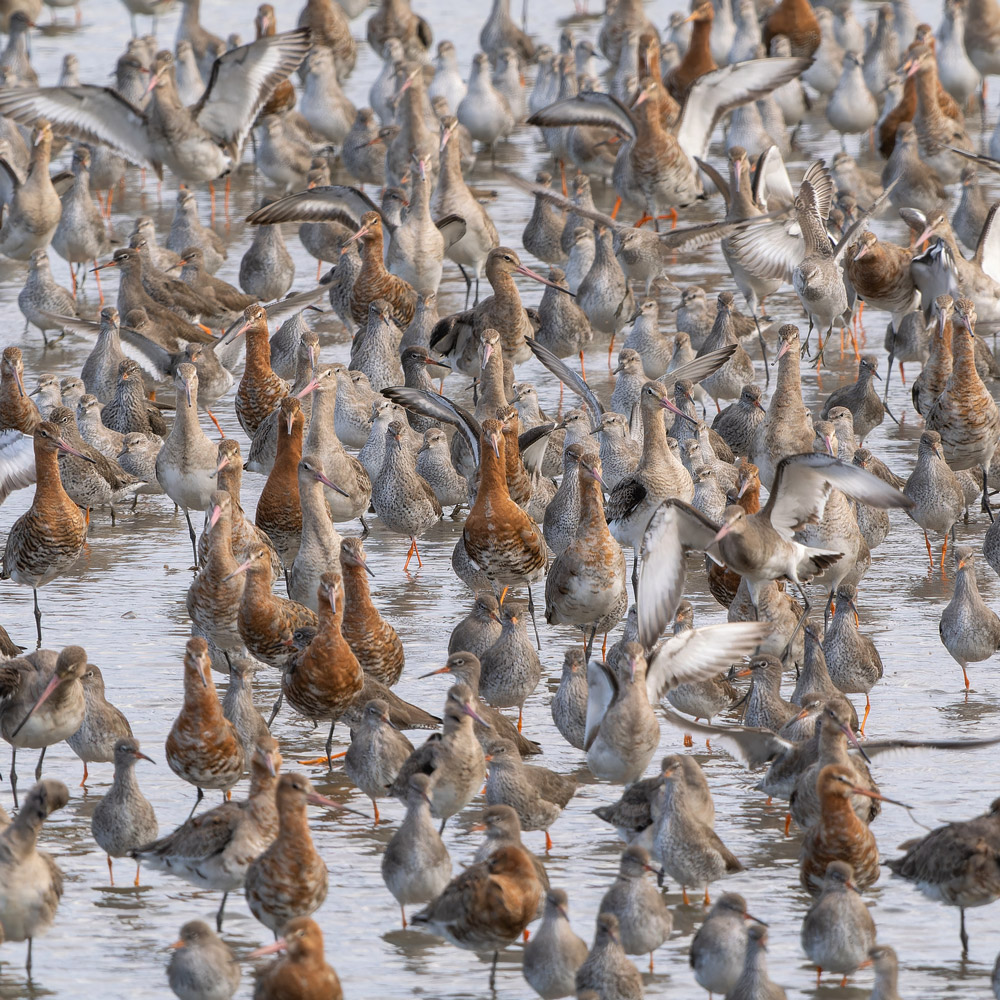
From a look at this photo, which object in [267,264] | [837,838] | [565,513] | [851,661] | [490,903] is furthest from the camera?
[267,264]

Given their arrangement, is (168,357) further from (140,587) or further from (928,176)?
(928,176)

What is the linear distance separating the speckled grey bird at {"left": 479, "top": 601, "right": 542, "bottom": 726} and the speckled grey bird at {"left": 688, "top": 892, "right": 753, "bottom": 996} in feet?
8.52

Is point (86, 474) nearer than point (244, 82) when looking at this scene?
Yes

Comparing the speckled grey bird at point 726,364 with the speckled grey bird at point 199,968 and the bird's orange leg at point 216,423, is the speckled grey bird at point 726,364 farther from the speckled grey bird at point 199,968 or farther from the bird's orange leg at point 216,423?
the speckled grey bird at point 199,968

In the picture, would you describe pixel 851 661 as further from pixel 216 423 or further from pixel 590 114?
pixel 590 114

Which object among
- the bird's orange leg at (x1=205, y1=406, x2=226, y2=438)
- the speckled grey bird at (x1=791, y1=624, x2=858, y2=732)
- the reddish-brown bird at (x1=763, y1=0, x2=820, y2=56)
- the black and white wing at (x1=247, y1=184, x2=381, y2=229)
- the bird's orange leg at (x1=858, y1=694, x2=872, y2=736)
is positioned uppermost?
the reddish-brown bird at (x1=763, y1=0, x2=820, y2=56)

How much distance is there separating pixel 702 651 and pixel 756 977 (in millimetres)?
2542

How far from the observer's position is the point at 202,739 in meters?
8.34

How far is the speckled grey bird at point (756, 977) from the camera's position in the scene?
21.8 feet

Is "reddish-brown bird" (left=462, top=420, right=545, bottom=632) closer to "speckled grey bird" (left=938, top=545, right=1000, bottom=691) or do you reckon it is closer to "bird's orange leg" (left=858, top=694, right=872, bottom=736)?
"bird's orange leg" (left=858, top=694, right=872, bottom=736)

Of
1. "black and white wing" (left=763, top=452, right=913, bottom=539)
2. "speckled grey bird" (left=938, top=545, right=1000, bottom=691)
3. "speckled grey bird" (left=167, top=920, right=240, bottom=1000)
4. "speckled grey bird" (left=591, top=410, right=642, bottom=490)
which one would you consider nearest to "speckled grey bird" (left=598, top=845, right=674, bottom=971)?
"speckled grey bird" (left=167, top=920, right=240, bottom=1000)

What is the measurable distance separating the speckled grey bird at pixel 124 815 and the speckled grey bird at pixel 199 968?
1.21 meters

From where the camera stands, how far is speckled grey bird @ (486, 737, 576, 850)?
8172 millimetres

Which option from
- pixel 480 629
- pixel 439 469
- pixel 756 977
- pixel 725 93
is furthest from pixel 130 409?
pixel 725 93
